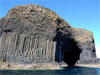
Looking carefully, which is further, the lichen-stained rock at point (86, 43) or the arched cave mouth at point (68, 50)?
the lichen-stained rock at point (86, 43)

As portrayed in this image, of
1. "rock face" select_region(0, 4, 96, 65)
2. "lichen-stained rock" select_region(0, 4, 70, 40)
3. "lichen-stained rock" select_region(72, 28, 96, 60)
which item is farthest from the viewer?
"lichen-stained rock" select_region(72, 28, 96, 60)

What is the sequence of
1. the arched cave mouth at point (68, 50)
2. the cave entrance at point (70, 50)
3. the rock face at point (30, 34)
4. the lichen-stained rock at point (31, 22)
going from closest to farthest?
the rock face at point (30, 34) → the lichen-stained rock at point (31, 22) → the arched cave mouth at point (68, 50) → the cave entrance at point (70, 50)

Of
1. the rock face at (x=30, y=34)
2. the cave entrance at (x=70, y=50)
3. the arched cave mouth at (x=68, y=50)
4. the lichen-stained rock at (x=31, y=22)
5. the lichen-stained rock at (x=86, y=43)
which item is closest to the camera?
the rock face at (x=30, y=34)

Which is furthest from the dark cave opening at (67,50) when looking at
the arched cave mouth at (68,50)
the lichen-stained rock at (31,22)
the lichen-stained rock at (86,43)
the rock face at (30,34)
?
the lichen-stained rock at (86,43)

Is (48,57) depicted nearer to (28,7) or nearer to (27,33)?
(27,33)

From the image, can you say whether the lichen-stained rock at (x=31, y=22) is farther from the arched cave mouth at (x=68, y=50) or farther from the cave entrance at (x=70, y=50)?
the cave entrance at (x=70, y=50)

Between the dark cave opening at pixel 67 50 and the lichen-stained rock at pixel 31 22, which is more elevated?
the lichen-stained rock at pixel 31 22

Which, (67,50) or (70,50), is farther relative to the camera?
(70,50)

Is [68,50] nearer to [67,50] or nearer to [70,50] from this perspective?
[67,50]

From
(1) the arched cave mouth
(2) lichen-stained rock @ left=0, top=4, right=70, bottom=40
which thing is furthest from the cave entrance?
(2) lichen-stained rock @ left=0, top=4, right=70, bottom=40

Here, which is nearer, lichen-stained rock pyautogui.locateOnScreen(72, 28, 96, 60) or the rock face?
the rock face

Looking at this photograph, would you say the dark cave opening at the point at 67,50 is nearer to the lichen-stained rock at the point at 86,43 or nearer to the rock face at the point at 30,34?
the rock face at the point at 30,34

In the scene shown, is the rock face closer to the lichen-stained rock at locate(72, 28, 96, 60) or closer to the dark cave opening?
the dark cave opening

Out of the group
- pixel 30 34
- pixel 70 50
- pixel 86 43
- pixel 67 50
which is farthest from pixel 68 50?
pixel 86 43
